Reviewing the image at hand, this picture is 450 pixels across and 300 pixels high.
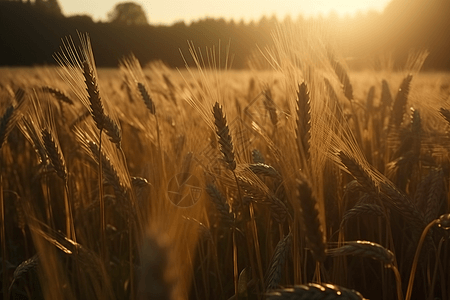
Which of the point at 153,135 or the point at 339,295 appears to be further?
the point at 153,135

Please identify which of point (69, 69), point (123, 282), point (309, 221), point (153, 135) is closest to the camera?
point (309, 221)

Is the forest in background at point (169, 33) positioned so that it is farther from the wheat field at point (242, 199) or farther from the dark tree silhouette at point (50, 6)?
the wheat field at point (242, 199)

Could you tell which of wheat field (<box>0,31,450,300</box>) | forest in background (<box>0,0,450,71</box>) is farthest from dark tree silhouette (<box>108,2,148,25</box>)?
wheat field (<box>0,31,450,300</box>)

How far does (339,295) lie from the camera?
79cm

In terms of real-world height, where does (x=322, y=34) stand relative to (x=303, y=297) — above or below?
above

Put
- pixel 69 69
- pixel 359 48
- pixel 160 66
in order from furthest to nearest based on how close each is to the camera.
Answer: pixel 359 48, pixel 160 66, pixel 69 69

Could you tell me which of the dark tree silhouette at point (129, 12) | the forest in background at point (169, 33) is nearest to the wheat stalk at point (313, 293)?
the forest in background at point (169, 33)

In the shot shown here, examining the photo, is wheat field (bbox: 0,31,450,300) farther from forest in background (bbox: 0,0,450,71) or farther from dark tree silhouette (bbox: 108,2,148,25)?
dark tree silhouette (bbox: 108,2,148,25)

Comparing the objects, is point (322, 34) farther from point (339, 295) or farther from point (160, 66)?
point (160, 66)

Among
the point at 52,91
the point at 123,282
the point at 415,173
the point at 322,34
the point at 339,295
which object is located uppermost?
the point at 322,34

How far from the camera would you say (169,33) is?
145 ft

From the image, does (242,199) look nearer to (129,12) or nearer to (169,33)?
(169,33)

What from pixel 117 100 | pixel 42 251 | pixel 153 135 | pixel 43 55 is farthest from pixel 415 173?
pixel 43 55

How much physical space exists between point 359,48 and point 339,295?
39.0 m
